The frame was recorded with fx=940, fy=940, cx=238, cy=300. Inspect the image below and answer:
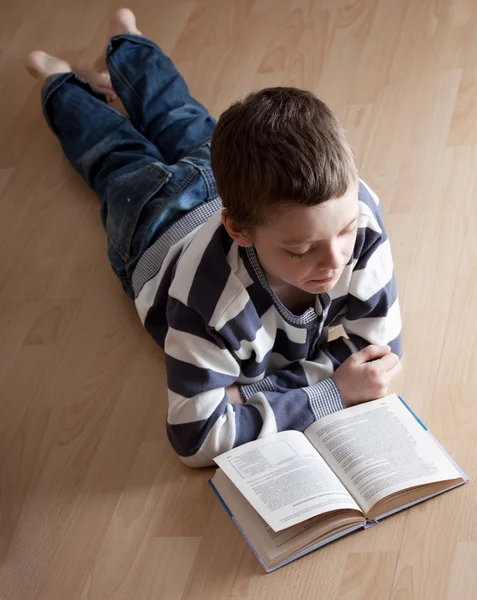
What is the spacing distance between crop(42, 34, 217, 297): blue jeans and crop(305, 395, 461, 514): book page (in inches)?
18.1

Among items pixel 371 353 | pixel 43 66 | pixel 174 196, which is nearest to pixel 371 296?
pixel 371 353

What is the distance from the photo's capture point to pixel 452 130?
1666 millimetres

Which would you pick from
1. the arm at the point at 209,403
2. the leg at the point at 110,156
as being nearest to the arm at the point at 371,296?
the arm at the point at 209,403

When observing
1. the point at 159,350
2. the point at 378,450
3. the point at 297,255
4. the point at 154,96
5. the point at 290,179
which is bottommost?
the point at 159,350

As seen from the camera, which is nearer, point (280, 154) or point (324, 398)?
point (280, 154)

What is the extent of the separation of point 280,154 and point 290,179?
0.03 m

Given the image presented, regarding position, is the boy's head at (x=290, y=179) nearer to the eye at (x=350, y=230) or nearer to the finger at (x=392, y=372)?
the eye at (x=350, y=230)

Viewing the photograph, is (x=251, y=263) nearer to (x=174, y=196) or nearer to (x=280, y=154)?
(x=280, y=154)

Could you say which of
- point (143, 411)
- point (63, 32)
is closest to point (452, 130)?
point (143, 411)

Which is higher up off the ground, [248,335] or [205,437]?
[248,335]

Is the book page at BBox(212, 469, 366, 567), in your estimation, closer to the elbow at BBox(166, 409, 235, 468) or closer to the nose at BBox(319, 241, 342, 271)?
the elbow at BBox(166, 409, 235, 468)

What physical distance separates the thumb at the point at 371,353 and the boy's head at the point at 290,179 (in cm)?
20

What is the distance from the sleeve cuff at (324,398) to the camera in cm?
124

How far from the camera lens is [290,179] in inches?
40.5
